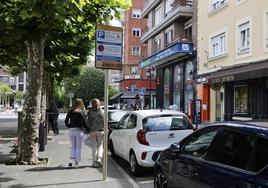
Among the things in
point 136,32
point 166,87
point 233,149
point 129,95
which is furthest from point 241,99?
point 136,32

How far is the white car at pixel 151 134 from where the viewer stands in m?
10.5

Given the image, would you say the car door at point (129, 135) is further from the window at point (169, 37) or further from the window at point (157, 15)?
the window at point (157, 15)

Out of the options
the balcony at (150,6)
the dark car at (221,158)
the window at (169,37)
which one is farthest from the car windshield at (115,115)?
the balcony at (150,6)

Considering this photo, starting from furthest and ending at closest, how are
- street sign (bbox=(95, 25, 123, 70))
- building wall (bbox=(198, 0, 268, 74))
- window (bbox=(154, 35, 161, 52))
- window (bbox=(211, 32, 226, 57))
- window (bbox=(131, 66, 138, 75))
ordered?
1. window (bbox=(131, 66, 138, 75))
2. window (bbox=(154, 35, 161, 52))
3. window (bbox=(211, 32, 226, 57))
4. building wall (bbox=(198, 0, 268, 74))
5. street sign (bbox=(95, 25, 123, 70))

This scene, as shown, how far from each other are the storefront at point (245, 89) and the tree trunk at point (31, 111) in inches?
477

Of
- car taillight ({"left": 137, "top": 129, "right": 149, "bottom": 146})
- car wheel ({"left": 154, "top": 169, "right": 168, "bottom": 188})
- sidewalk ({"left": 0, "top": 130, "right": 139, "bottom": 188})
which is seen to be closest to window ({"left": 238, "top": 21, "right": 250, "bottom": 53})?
sidewalk ({"left": 0, "top": 130, "right": 139, "bottom": 188})

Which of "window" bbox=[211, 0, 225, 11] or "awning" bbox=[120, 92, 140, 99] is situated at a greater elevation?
"window" bbox=[211, 0, 225, 11]

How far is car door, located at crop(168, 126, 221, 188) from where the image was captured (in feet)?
19.6

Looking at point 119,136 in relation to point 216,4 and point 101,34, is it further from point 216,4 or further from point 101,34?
point 216,4

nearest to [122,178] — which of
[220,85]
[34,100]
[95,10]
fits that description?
[34,100]

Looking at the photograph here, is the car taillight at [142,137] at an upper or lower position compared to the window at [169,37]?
lower

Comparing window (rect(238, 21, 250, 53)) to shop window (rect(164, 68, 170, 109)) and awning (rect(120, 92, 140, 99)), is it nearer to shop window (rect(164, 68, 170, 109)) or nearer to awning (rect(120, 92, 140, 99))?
shop window (rect(164, 68, 170, 109))

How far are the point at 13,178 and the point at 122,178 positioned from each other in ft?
7.64

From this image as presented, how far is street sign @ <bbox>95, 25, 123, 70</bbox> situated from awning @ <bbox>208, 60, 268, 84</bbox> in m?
12.6
